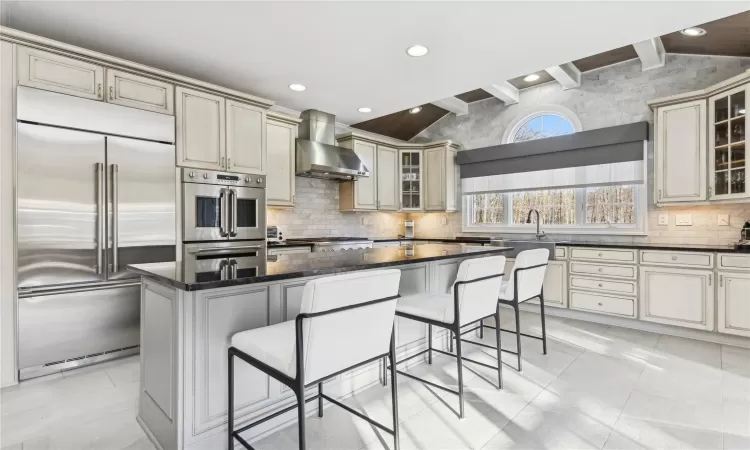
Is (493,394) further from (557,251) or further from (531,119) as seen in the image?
(531,119)

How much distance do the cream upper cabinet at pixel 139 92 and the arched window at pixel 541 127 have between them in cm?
424

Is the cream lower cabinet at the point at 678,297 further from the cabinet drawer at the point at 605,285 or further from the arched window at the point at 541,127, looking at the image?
the arched window at the point at 541,127

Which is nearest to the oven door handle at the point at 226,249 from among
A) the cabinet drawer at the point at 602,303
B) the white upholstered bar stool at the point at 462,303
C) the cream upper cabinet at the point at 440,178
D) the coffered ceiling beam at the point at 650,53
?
the white upholstered bar stool at the point at 462,303

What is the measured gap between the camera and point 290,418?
1.99 metres

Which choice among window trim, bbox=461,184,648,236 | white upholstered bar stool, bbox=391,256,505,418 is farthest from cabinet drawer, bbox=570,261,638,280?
white upholstered bar stool, bbox=391,256,505,418

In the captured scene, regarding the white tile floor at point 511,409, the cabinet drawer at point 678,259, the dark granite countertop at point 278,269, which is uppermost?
the dark granite countertop at point 278,269

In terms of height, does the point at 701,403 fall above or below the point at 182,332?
below

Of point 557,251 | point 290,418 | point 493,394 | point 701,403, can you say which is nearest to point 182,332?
point 290,418

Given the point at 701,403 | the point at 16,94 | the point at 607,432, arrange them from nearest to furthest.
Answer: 1. the point at 607,432
2. the point at 701,403
3. the point at 16,94

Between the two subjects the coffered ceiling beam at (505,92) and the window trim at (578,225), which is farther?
the coffered ceiling beam at (505,92)

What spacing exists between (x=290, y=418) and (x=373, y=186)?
153 inches

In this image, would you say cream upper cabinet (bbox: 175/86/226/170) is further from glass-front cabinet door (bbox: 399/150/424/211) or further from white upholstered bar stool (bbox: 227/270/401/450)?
glass-front cabinet door (bbox: 399/150/424/211)

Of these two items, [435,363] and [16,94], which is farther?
[435,363]

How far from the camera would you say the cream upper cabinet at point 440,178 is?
5602 mm
